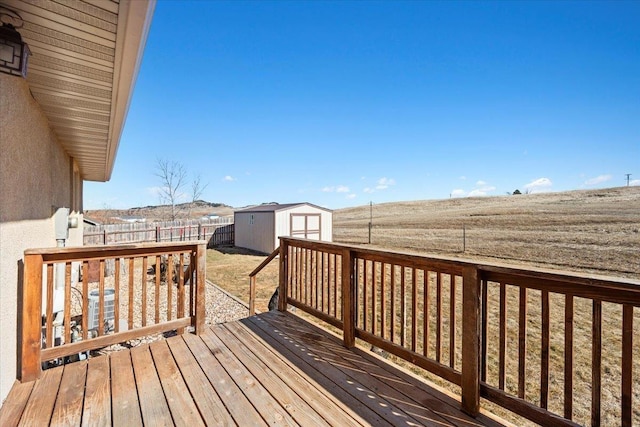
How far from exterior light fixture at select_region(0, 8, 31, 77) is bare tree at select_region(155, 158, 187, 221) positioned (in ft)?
76.1

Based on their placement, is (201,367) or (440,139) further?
(440,139)

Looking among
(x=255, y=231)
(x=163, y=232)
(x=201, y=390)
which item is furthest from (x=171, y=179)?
(x=201, y=390)

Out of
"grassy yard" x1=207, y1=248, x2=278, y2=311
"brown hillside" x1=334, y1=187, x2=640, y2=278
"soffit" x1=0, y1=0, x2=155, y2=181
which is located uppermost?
"soffit" x1=0, y1=0, x2=155, y2=181

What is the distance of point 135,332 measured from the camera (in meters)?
2.62

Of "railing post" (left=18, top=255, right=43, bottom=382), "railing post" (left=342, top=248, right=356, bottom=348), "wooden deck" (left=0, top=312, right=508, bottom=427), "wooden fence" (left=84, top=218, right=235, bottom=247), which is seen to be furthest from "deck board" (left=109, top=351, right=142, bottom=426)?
"wooden fence" (left=84, top=218, right=235, bottom=247)

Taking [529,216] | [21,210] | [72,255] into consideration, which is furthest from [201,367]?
[529,216]

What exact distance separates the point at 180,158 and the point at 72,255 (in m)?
22.9

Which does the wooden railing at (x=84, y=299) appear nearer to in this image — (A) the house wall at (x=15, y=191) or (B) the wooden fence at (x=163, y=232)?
(A) the house wall at (x=15, y=191)

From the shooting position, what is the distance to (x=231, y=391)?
1984mm

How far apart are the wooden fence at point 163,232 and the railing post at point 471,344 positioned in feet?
36.1

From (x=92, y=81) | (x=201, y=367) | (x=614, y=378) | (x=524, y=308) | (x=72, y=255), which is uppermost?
(x=92, y=81)

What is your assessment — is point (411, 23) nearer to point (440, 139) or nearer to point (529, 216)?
point (440, 139)

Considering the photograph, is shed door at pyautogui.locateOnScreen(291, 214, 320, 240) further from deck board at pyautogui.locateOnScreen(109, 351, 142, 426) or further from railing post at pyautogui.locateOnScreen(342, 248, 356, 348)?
deck board at pyautogui.locateOnScreen(109, 351, 142, 426)

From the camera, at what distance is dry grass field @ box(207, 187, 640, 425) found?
367cm
